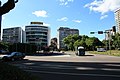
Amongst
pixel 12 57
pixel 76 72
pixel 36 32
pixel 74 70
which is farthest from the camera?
pixel 36 32

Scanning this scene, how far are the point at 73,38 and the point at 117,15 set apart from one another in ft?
131

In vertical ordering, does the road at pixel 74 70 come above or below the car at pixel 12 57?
below

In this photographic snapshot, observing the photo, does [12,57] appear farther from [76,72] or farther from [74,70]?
[76,72]

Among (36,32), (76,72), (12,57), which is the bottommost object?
(76,72)

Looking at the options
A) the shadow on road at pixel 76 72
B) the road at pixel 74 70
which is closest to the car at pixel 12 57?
the road at pixel 74 70

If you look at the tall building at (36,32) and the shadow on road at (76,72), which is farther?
the tall building at (36,32)

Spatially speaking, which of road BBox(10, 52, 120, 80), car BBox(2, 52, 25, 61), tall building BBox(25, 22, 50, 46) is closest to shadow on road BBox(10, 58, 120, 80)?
road BBox(10, 52, 120, 80)

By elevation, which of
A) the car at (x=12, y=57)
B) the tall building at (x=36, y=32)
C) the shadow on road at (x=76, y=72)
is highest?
the tall building at (x=36, y=32)

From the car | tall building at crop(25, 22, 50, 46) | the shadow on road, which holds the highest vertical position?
tall building at crop(25, 22, 50, 46)

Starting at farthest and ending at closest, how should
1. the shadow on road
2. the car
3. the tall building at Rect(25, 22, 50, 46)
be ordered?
1. the tall building at Rect(25, 22, 50, 46)
2. the car
3. the shadow on road

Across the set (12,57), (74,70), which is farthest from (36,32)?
(74,70)

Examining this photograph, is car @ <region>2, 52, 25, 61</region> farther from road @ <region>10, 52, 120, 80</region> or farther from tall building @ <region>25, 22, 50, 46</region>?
tall building @ <region>25, 22, 50, 46</region>

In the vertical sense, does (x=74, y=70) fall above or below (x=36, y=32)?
below

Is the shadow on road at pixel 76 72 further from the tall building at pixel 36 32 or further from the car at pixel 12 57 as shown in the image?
the tall building at pixel 36 32
